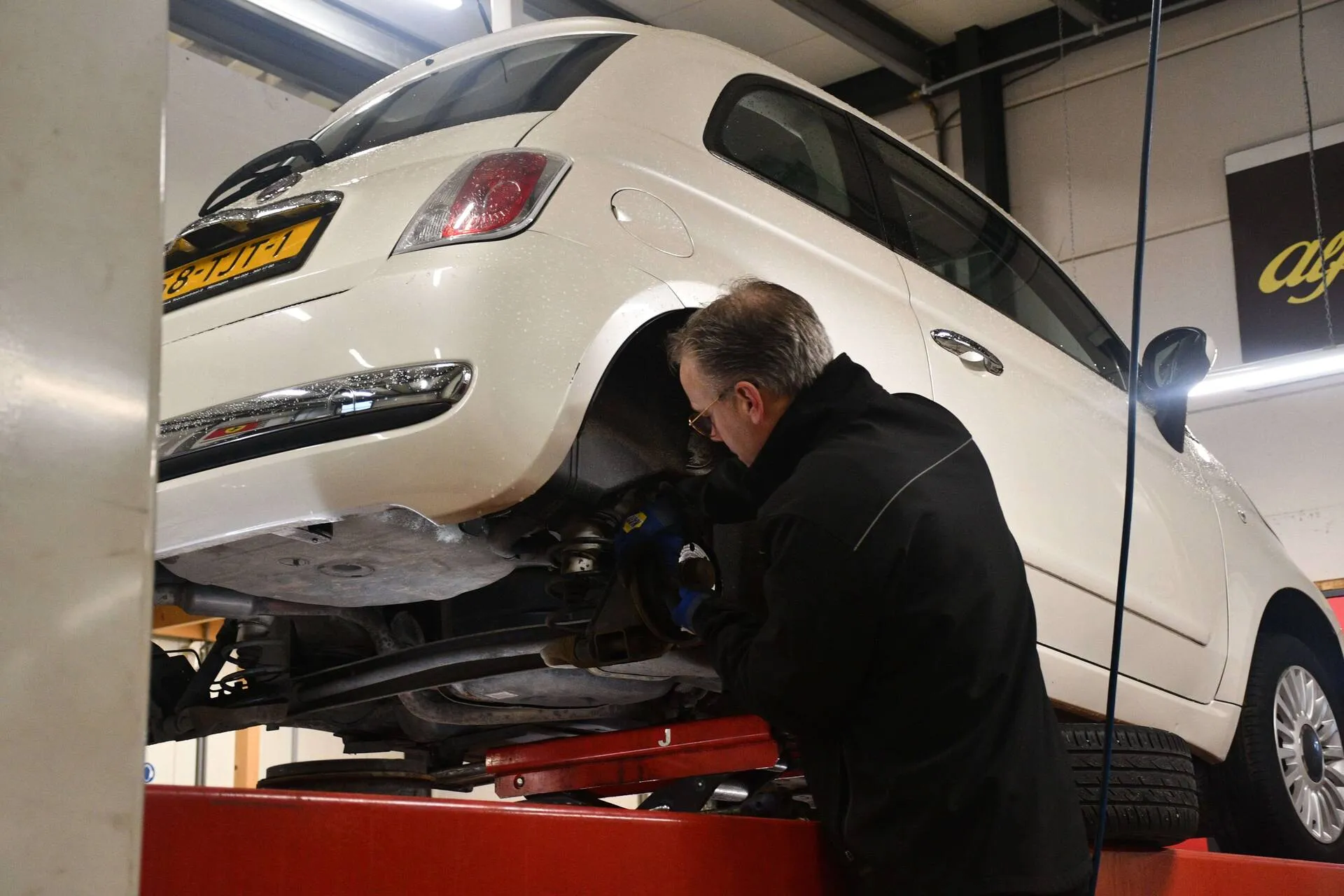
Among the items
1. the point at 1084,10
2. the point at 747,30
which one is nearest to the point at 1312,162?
the point at 1084,10

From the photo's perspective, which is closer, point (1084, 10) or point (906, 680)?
point (906, 680)

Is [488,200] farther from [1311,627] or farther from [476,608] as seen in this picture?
[1311,627]

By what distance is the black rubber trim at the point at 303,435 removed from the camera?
5.76 feet

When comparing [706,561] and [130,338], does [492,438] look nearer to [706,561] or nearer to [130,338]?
[706,561]

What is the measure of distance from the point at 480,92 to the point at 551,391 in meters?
0.85

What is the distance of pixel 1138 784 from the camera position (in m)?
2.48

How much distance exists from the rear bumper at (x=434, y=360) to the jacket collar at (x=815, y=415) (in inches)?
11.1

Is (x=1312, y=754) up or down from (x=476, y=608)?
down

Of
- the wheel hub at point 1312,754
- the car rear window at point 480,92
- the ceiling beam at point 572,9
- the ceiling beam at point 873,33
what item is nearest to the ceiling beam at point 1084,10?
the ceiling beam at point 873,33

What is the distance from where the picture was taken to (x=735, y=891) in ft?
5.38

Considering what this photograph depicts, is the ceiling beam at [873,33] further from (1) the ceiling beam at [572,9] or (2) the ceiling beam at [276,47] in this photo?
(2) the ceiling beam at [276,47]

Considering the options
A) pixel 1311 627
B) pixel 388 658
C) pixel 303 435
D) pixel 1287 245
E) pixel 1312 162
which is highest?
pixel 1312 162

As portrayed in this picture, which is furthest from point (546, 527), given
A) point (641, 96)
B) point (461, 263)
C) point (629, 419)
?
point (641, 96)

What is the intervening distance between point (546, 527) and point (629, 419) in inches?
10.3
